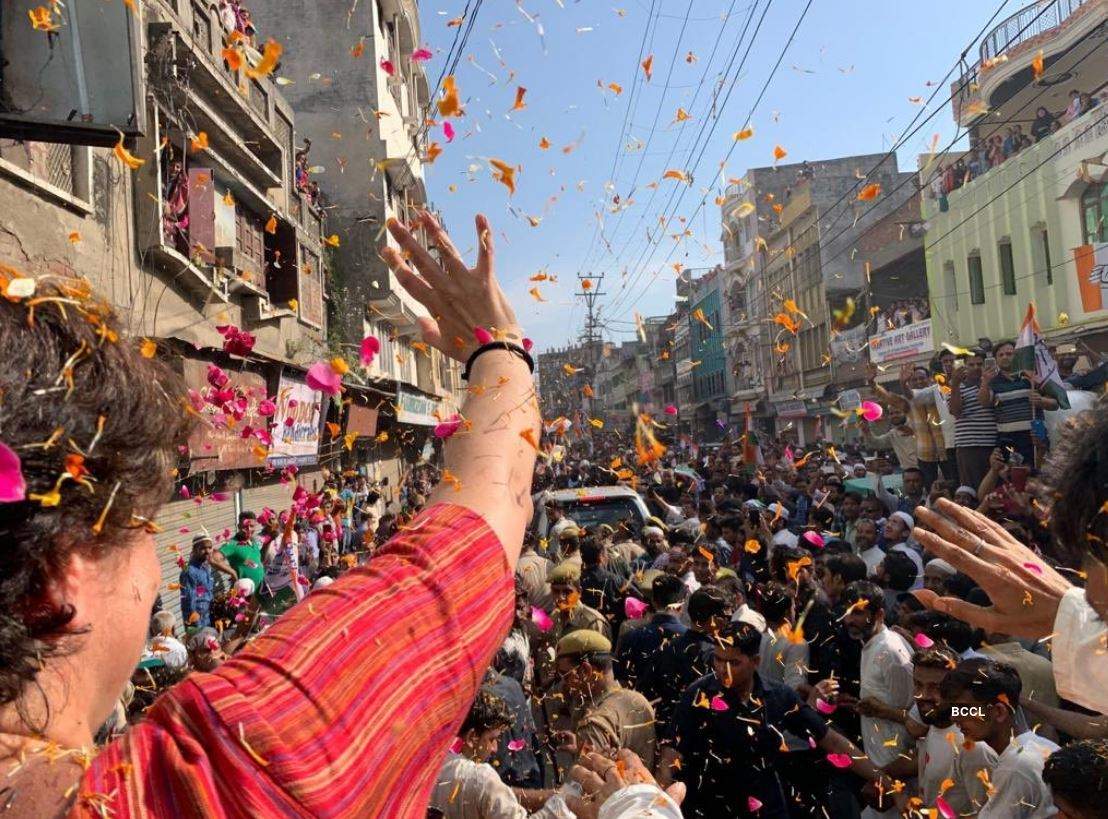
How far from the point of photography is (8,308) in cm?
89

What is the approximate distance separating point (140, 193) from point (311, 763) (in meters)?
10.3

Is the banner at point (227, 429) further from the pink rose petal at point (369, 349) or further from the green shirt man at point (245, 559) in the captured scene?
the pink rose petal at point (369, 349)

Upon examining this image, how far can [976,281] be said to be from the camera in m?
25.1

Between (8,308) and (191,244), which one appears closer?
(8,308)

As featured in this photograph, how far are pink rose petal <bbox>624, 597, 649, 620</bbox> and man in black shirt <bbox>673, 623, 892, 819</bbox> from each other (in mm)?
2567

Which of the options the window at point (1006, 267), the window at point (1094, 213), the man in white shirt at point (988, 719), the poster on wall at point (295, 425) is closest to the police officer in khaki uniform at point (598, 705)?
the man in white shirt at point (988, 719)

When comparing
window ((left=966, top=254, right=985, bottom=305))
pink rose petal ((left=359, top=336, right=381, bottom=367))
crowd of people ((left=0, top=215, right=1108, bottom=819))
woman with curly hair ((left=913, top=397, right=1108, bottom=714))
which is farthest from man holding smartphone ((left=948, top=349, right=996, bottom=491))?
window ((left=966, top=254, right=985, bottom=305))

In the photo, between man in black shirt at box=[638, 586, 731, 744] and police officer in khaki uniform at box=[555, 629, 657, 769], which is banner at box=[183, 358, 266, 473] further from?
man in black shirt at box=[638, 586, 731, 744]

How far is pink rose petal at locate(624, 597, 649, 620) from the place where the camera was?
688cm

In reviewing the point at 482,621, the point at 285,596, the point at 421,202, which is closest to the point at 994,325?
the point at 421,202

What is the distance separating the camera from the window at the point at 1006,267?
76.8ft

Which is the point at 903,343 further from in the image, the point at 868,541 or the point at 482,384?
the point at 482,384

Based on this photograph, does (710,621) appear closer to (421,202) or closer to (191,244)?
(191,244)

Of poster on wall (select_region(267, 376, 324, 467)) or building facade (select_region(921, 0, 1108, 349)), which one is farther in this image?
building facade (select_region(921, 0, 1108, 349))
